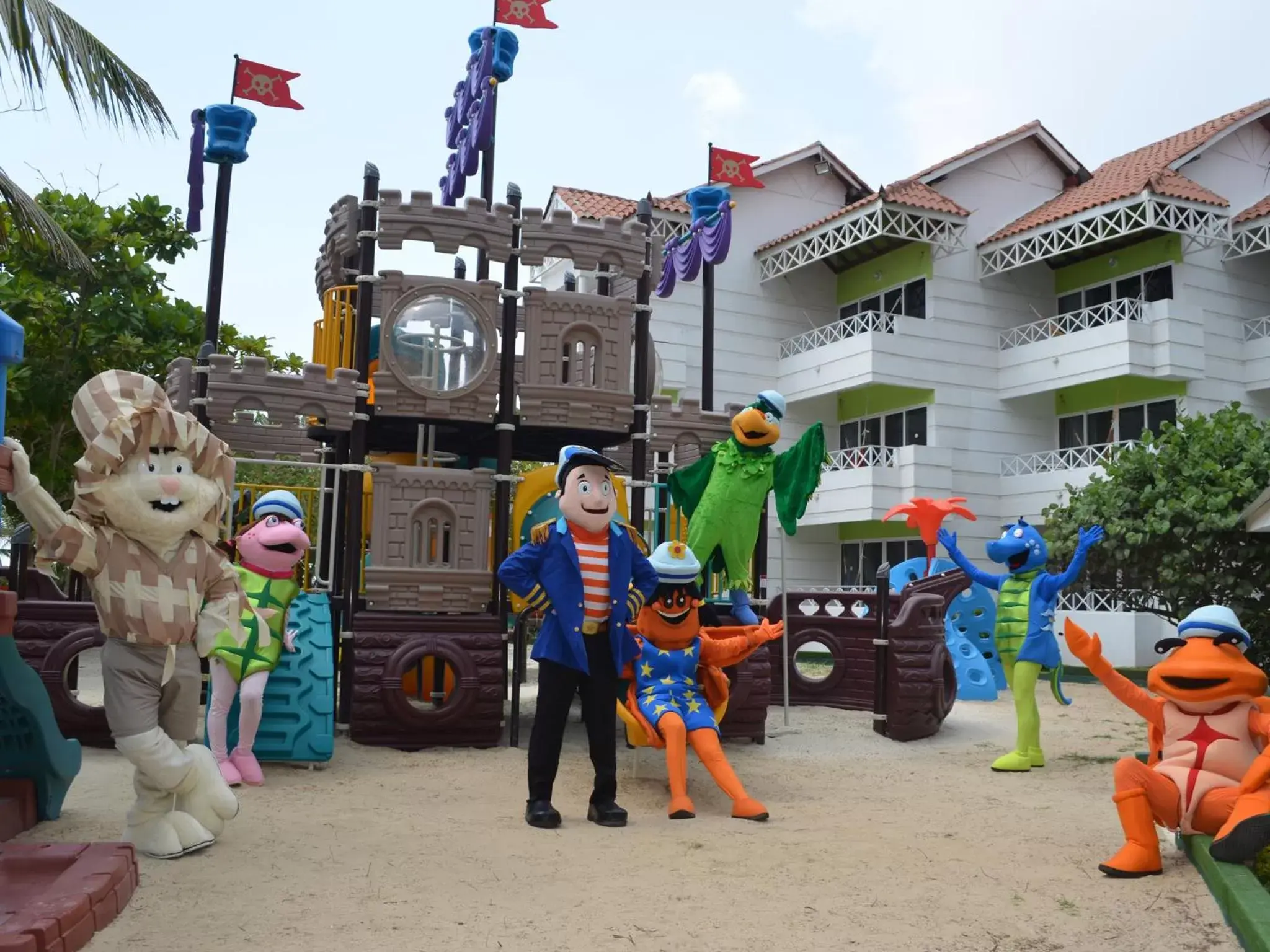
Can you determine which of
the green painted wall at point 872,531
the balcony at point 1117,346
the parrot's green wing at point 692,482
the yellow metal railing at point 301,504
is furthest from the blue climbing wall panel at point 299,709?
the balcony at point 1117,346

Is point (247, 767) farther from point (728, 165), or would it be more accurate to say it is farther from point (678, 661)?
point (728, 165)

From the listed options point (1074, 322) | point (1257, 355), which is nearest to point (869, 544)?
point (1074, 322)

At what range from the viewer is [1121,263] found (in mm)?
20797

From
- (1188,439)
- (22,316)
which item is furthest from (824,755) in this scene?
(22,316)

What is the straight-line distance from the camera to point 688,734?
21.9 ft

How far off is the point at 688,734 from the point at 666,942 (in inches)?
100

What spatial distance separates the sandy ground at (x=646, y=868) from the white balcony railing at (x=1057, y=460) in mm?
12583

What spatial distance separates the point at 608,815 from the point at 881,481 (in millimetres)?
14874

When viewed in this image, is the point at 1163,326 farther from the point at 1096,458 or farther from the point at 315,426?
the point at 315,426

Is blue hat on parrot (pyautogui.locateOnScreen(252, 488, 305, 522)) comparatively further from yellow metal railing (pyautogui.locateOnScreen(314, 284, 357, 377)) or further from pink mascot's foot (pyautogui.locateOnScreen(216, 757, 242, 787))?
yellow metal railing (pyautogui.locateOnScreen(314, 284, 357, 377))

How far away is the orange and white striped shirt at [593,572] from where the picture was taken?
6.41m

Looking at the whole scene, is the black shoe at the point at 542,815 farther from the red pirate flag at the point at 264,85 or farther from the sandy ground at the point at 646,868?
the red pirate flag at the point at 264,85

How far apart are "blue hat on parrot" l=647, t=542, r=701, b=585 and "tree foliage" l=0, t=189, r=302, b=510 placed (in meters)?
10.2

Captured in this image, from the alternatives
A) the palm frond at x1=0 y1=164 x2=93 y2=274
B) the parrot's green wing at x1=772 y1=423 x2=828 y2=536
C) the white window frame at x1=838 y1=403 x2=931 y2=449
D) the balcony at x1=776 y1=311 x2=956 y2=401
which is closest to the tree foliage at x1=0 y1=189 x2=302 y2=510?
the palm frond at x1=0 y1=164 x2=93 y2=274
